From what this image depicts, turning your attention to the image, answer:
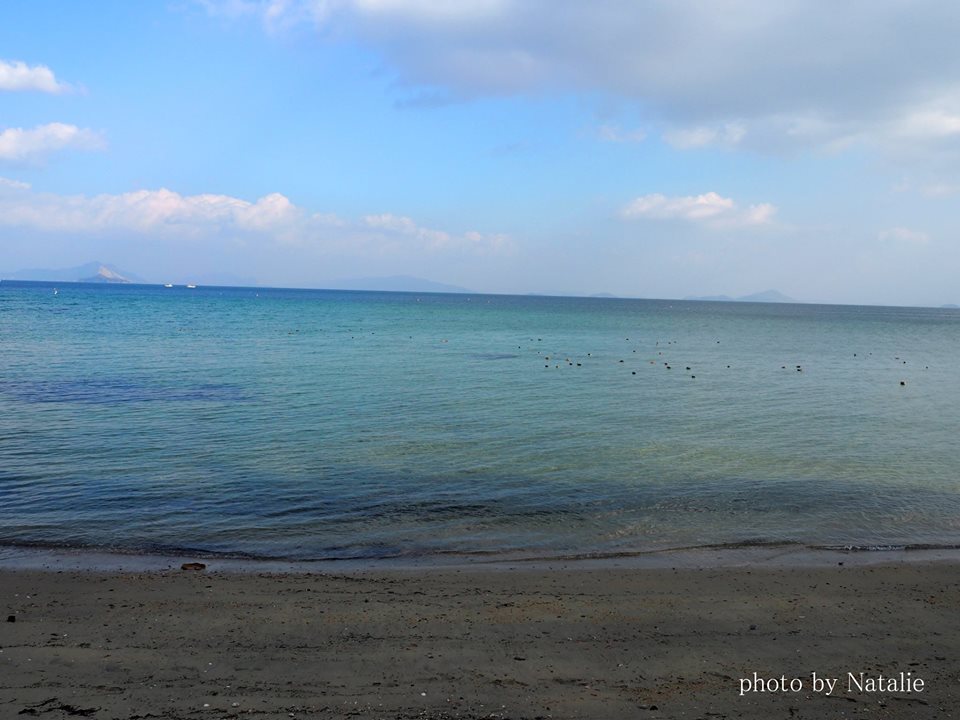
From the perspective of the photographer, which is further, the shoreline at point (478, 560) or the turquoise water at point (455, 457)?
the turquoise water at point (455, 457)

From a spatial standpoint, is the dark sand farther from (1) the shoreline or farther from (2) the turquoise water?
(2) the turquoise water

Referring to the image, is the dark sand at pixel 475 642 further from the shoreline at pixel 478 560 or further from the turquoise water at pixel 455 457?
the turquoise water at pixel 455 457

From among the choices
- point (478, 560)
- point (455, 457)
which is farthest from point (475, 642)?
point (455, 457)

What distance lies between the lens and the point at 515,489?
55.7 feet

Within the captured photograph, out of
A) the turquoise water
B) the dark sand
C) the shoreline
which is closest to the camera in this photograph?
the dark sand

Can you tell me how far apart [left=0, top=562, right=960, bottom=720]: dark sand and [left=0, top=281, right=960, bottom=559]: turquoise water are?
211cm

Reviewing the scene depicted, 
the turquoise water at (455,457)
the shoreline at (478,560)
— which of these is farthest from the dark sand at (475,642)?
the turquoise water at (455,457)

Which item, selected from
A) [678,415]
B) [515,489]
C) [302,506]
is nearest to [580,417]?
[678,415]

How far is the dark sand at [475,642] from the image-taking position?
24.9ft

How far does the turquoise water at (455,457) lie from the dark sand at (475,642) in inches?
82.9

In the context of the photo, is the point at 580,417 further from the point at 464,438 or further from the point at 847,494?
the point at 847,494

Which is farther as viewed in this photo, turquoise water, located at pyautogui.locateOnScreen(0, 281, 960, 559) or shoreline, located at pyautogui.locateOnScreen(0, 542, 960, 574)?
turquoise water, located at pyautogui.locateOnScreen(0, 281, 960, 559)

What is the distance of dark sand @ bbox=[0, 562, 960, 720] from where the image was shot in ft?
24.9

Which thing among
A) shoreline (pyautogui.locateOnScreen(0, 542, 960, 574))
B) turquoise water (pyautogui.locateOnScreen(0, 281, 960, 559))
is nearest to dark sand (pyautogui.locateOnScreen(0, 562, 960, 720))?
shoreline (pyautogui.locateOnScreen(0, 542, 960, 574))
